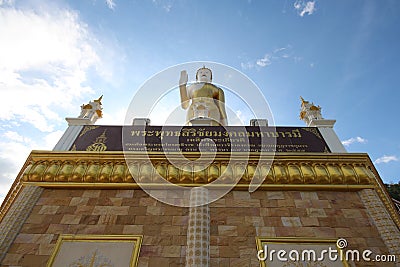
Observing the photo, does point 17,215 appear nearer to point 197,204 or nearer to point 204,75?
point 197,204

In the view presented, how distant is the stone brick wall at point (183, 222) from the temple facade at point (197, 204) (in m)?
0.02

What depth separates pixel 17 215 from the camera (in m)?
5.52

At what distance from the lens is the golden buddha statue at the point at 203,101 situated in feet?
36.0

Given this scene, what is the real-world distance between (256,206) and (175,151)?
2.57 meters

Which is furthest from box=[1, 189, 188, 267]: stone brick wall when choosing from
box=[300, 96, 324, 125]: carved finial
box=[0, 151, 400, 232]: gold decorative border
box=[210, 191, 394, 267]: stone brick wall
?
box=[300, 96, 324, 125]: carved finial

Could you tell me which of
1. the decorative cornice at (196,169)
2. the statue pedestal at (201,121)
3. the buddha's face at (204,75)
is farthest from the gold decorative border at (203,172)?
the buddha's face at (204,75)

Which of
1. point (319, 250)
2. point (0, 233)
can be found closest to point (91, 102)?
point (0, 233)

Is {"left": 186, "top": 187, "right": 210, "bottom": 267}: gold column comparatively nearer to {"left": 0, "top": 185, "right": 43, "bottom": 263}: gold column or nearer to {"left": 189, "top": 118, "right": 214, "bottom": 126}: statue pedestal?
{"left": 0, "top": 185, "right": 43, "bottom": 263}: gold column

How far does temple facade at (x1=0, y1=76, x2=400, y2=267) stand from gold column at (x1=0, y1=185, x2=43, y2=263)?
0.02 meters

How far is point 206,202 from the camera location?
5.80m

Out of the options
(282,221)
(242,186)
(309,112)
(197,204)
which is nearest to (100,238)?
(197,204)

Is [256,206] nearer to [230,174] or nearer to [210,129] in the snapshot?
[230,174]

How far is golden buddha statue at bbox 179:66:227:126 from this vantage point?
1096 cm

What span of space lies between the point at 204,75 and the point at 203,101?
9.25 feet
